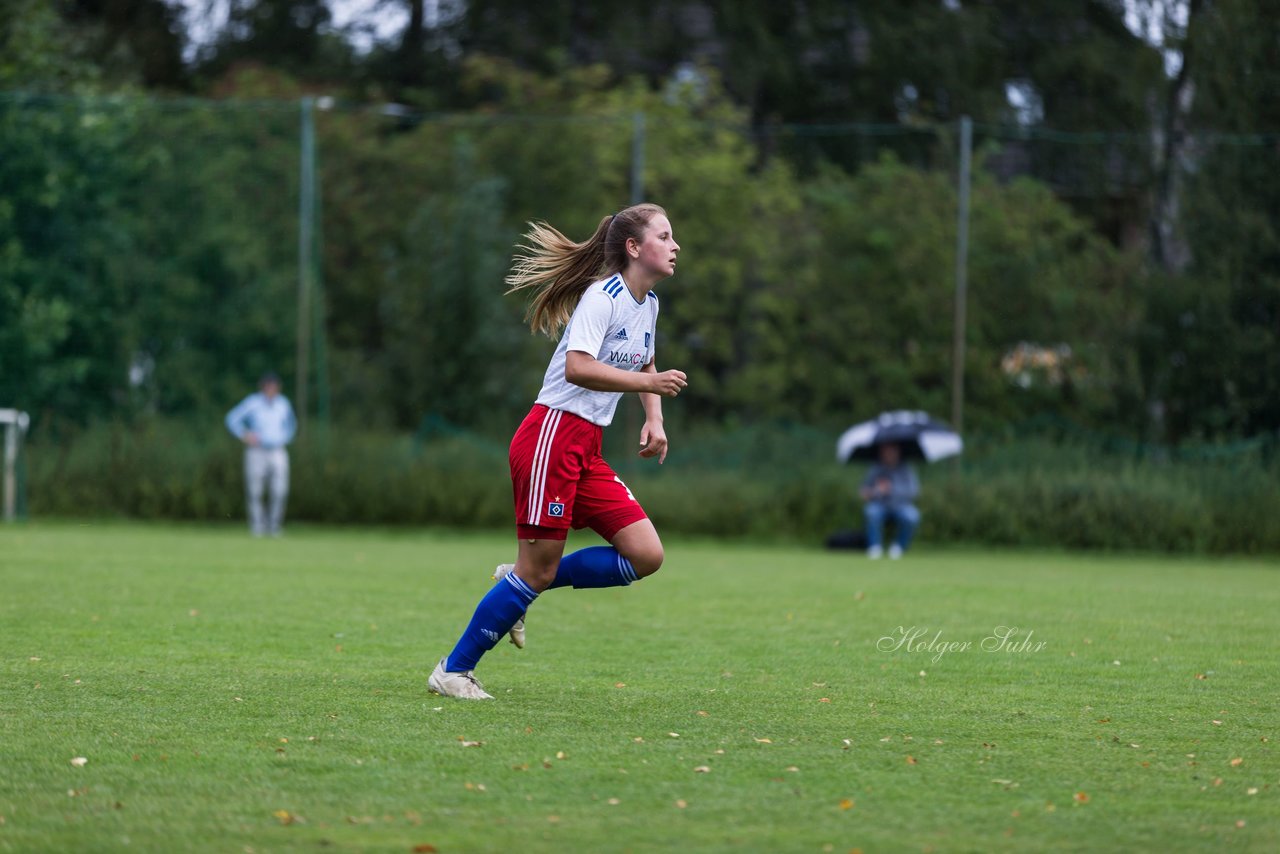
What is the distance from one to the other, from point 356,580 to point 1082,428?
10632 mm

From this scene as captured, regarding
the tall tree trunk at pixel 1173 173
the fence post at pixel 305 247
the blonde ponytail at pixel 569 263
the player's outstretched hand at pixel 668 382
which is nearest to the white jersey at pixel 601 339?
the blonde ponytail at pixel 569 263

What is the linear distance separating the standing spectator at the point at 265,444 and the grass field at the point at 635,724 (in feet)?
23.8

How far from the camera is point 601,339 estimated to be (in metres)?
6.51

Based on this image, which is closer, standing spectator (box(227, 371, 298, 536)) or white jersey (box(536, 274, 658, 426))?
white jersey (box(536, 274, 658, 426))

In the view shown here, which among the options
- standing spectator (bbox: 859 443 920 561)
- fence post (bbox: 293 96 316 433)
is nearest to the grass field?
standing spectator (bbox: 859 443 920 561)

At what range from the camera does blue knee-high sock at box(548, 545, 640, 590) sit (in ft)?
22.6

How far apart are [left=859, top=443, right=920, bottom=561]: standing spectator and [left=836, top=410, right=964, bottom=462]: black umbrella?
24 cm

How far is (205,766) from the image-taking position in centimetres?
522

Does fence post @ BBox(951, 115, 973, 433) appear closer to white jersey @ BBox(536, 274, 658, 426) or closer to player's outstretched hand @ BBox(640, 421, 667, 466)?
player's outstretched hand @ BBox(640, 421, 667, 466)

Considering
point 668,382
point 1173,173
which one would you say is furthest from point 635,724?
point 1173,173

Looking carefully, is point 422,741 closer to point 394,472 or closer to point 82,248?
point 394,472

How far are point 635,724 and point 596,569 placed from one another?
0.94 m

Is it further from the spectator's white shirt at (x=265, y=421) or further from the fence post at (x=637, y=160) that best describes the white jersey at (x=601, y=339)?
the fence post at (x=637, y=160)

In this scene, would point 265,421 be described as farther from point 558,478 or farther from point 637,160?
A: point 558,478
